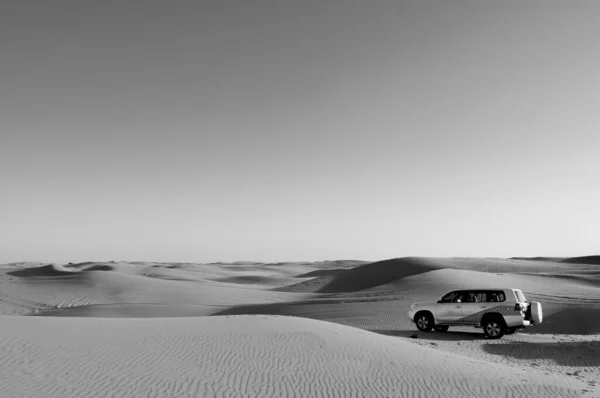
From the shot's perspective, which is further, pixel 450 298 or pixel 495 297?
pixel 450 298

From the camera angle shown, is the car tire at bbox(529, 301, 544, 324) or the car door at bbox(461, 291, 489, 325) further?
the car door at bbox(461, 291, 489, 325)

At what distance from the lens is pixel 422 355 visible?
39.8ft

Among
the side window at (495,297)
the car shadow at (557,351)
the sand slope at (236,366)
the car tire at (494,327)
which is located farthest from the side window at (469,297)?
the sand slope at (236,366)

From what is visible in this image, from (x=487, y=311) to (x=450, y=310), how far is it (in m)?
1.40

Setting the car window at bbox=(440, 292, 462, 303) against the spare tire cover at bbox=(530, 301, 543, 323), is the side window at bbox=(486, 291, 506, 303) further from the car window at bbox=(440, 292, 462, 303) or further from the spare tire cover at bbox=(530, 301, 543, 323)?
the car window at bbox=(440, 292, 462, 303)

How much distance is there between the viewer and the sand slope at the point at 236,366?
345 inches

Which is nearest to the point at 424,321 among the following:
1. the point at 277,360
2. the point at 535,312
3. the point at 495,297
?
the point at 495,297

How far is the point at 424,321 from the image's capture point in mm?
19109

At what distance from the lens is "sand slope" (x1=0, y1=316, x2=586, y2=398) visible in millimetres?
8773

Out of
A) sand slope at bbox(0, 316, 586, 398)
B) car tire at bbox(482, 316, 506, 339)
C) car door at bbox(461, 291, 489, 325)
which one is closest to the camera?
sand slope at bbox(0, 316, 586, 398)

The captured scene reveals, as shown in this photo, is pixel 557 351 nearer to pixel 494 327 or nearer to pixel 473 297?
pixel 494 327

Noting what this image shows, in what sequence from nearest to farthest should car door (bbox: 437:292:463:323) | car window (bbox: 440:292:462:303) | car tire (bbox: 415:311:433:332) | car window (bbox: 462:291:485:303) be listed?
car window (bbox: 462:291:485:303) → car door (bbox: 437:292:463:323) → car window (bbox: 440:292:462:303) → car tire (bbox: 415:311:433:332)

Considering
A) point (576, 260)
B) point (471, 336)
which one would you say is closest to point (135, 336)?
point (471, 336)

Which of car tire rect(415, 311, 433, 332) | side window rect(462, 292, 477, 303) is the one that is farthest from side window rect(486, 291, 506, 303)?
car tire rect(415, 311, 433, 332)
